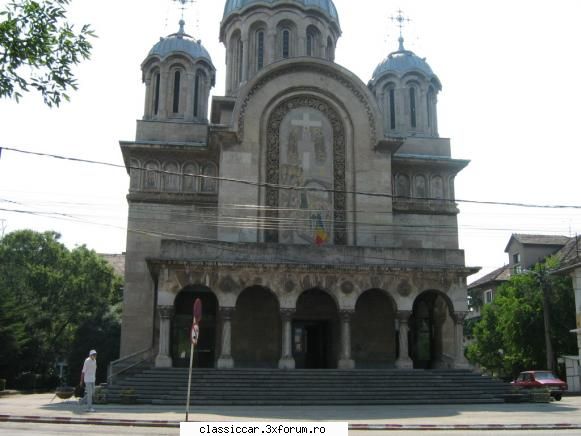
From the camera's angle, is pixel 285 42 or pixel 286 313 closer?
pixel 286 313

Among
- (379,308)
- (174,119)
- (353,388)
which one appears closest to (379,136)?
(379,308)

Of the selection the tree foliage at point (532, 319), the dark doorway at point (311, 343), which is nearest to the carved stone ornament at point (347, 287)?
the dark doorway at point (311, 343)

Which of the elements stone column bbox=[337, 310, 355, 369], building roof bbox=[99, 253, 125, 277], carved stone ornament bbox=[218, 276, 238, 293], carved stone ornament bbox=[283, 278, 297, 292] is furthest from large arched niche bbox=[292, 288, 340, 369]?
building roof bbox=[99, 253, 125, 277]

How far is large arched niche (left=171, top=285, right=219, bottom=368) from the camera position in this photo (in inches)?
1142

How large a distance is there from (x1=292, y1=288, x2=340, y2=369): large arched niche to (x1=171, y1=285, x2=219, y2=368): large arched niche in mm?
3603

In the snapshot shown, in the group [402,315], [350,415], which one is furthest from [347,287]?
[350,415]

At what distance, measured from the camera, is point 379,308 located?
3044cm

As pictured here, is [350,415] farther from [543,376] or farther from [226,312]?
[543,376]

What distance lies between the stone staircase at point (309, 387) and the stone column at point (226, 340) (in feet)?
4.63

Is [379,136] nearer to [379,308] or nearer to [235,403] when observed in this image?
[379,308]

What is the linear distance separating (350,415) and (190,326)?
13.0 meters

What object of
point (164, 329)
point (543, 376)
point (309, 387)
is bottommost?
point (309, 387)

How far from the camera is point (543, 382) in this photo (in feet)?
89.7

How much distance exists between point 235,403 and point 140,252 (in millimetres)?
12036
